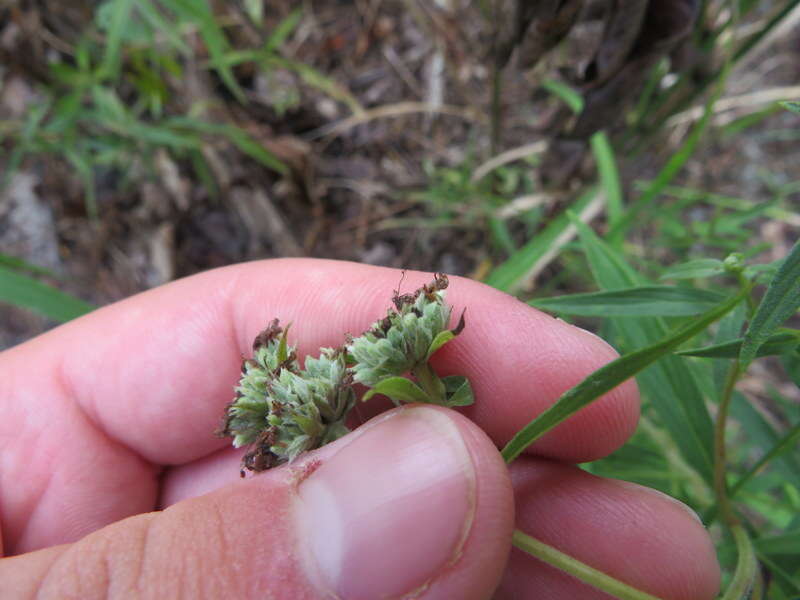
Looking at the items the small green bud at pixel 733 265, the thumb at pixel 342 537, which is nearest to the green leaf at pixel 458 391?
the thumb at pixel 342 537

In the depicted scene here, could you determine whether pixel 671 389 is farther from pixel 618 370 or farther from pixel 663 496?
pixel 618 370

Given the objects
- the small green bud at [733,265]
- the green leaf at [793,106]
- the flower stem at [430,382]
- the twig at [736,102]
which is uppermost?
the twig at [736,102]

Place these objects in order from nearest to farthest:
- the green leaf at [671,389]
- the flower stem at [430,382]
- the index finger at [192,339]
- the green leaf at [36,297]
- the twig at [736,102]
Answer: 1. the flower stem at [430,382]
2. the green leaf at [671,389]
3. the index finger at [192,339]
4. the green leaf at [36,297]
5. the twig at [736,102]

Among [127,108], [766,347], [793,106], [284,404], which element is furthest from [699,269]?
[127,108]

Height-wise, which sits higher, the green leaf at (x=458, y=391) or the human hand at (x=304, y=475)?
the green leaf at (x=458, y=391)

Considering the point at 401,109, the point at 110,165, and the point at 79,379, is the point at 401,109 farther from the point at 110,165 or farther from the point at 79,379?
the point at 79,379

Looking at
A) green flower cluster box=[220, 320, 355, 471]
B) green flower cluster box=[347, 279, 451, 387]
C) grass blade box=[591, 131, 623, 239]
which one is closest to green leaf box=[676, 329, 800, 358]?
green flower cluster box=[347, 279, 451, 387]

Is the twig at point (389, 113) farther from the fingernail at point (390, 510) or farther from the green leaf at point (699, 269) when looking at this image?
the fingernail at point (390, 510)
